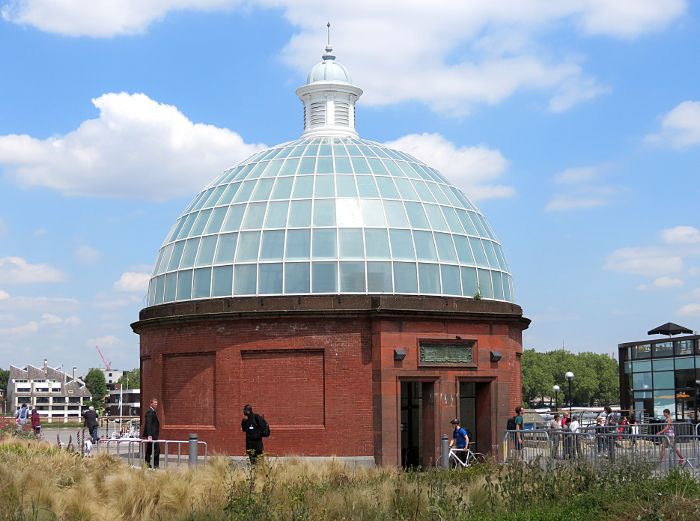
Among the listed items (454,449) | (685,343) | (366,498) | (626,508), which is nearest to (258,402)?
(454,449)

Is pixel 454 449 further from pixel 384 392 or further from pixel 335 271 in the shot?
pixel 335 271

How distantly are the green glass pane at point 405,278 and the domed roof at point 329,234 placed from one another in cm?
3

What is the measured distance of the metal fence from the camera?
1761 cm

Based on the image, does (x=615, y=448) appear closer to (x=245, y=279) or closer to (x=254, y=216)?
(x=245, y=279)

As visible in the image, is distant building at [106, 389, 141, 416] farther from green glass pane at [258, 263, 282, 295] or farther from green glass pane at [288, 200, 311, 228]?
green glass pane at [258, 263, 282, 295]

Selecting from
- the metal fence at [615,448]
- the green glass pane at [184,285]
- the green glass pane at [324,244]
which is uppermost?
the green glass pane at [324,244]

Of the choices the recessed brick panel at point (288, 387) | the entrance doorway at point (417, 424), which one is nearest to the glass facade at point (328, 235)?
the recessed brick panel at point (288, 387)

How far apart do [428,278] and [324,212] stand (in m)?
3.86

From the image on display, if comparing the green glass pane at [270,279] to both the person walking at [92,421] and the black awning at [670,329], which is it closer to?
the person walking at [92,421]

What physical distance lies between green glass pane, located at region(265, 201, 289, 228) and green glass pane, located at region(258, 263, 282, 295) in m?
1.45

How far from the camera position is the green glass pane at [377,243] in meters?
26.8

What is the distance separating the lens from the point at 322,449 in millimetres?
25312

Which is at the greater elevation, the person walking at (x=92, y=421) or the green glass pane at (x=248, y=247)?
the green glass pane at (x=248, y=247)

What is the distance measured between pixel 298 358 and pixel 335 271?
2843 mm
